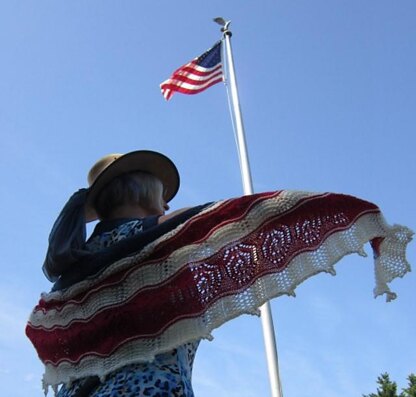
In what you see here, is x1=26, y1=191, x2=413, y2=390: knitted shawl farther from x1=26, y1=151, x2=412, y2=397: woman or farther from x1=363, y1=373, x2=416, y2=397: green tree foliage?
x1=363, y1=373, x2=416, y2=397: green tree foliage

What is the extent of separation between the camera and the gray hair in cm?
219

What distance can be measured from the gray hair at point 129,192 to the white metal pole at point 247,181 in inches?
39.2

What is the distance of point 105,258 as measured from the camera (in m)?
1.91

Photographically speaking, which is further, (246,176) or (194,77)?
(194,77)

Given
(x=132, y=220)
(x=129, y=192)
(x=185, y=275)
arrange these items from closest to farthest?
1. (x=185, y=275)
2. (x=132, y=220)
3. (x=129, y=192)

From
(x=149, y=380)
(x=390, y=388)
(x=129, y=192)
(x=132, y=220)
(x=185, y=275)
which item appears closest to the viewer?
(x=149, y=380)

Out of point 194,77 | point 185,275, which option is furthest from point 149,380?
point 194,77

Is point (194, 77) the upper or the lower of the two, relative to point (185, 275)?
upper

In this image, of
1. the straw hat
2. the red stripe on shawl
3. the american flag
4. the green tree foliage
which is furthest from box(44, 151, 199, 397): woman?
the green tree foliage

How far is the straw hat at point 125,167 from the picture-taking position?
87.9 inches

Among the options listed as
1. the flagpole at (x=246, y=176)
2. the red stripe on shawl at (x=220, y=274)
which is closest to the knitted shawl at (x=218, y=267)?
the red stripe on shawl at (x=220, y=274)

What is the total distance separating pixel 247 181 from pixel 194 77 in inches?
119

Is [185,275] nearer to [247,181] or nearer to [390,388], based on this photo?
[247,181]

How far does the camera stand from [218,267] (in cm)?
183
